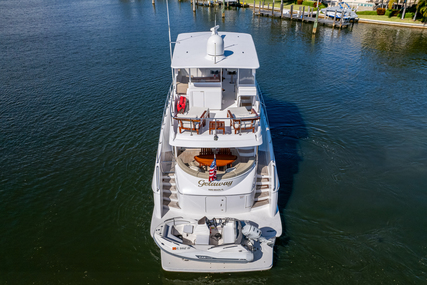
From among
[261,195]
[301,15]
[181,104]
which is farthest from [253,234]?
[301,15]

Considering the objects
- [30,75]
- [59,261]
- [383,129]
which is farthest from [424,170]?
[30,75]

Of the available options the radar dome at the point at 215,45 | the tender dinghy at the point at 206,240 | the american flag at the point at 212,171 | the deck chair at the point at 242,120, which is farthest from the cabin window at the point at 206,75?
the tender dinghy at the point at 206,240

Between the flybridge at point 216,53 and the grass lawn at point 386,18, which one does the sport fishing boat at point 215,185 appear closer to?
the flybridge at point 216,53

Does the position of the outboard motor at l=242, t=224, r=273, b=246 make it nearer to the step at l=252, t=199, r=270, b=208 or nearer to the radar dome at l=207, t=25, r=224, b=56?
the step at l=252, t=199, r=270, b=208

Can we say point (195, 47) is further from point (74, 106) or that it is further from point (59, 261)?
point (74, 106)

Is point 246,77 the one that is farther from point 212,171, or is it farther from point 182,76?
point 212,171

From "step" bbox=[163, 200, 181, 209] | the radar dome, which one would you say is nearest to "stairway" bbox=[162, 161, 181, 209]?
"step" bbox=[163, 200, 181, 209]
